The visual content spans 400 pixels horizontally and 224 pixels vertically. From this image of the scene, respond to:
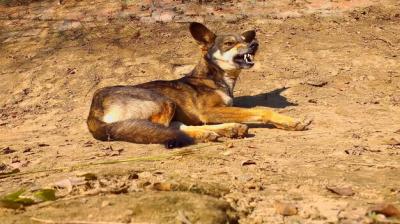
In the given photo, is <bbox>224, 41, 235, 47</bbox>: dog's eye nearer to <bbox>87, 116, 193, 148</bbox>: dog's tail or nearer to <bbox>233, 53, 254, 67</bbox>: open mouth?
<bbox>233, 53, 254, 67</bbox>: open mouth

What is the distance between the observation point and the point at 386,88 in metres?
8.27

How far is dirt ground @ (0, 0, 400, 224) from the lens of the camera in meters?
3.37

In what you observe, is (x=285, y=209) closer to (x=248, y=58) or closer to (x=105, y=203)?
(x=105, y=203)

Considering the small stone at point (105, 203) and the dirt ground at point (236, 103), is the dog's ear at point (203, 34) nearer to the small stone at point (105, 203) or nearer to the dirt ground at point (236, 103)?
the dirt ground at point (236, 103)

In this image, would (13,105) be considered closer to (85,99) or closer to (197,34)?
(85,99)

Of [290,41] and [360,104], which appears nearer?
[360,104]

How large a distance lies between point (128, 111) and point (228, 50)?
→ 1.96 metres

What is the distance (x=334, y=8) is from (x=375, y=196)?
8.94 metres

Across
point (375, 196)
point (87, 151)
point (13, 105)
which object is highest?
point (375, 196)

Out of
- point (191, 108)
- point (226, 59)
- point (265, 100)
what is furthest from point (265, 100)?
point (191, 108)

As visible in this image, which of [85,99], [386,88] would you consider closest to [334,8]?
[386,88]

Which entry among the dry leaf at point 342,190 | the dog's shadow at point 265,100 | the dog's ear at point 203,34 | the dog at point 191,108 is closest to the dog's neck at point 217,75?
the dog at point 191,108

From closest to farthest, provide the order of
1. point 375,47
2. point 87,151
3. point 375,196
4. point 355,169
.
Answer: point 375,196 < point 355,169 < point 87,151 < point 375,47

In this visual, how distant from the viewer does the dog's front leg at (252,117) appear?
6305 mm
